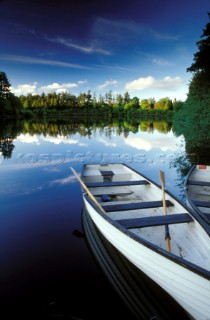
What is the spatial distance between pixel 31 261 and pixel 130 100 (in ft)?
376

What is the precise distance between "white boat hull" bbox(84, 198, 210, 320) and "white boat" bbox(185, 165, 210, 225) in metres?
2.39

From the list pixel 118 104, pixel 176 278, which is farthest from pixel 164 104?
pixel 176 278

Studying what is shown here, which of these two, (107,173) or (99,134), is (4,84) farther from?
(107,173)

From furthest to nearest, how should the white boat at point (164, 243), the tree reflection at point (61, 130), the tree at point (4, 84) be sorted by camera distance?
the tree at point (4, 84)
the tree reflection at point (61, 130)
the white boat at point (164, 243)

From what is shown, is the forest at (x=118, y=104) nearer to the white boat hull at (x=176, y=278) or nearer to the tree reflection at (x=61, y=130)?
the tree reflection at (x=61, y=130)

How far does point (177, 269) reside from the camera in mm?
3367

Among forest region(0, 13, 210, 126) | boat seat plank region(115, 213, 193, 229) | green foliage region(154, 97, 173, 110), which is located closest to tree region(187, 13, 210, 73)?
forest region(0, 13, 210, 126)

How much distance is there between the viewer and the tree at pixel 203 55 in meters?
29.1

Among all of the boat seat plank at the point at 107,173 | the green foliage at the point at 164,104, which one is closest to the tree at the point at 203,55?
the boat seat plank at the point at 107,173

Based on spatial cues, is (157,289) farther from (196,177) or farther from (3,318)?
(196,177)

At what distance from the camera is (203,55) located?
29891 millimetres

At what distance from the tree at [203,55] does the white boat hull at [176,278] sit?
31478 mm

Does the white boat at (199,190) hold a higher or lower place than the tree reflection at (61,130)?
lower

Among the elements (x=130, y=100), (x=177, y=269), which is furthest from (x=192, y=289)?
(x=130, y=100)
